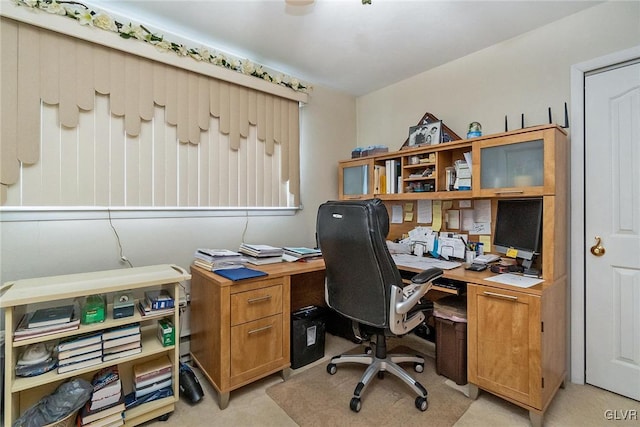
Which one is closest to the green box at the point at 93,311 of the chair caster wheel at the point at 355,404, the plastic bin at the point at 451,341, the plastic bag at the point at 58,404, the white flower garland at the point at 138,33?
the plastic bag at the point at 58,404

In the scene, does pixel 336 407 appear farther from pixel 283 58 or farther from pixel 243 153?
pixel 283 58

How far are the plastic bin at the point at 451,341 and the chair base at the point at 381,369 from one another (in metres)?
0.15

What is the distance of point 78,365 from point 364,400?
59.1 inches

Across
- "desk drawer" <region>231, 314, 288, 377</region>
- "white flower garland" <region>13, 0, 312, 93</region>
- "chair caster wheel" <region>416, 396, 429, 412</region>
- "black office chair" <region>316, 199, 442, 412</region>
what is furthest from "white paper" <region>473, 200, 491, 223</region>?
"white flower garland" <region>13, 0, 312, 93</region>

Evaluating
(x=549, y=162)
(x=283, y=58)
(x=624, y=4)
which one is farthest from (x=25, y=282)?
(x=624, y=4)

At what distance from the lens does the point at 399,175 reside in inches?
102

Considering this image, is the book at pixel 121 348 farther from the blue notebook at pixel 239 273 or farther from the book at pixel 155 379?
the blue notebook at pixel 239 273

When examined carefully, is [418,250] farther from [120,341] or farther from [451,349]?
[120,341]

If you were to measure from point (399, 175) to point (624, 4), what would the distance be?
166cm

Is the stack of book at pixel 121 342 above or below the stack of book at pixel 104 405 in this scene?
above

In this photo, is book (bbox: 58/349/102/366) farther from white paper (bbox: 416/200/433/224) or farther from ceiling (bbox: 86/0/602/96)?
white paper (bbox: 416/200/433/224)

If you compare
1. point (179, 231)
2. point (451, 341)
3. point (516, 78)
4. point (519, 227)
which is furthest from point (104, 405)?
point (516, 78)

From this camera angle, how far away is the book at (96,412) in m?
1.40

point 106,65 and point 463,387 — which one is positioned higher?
point 106,65
